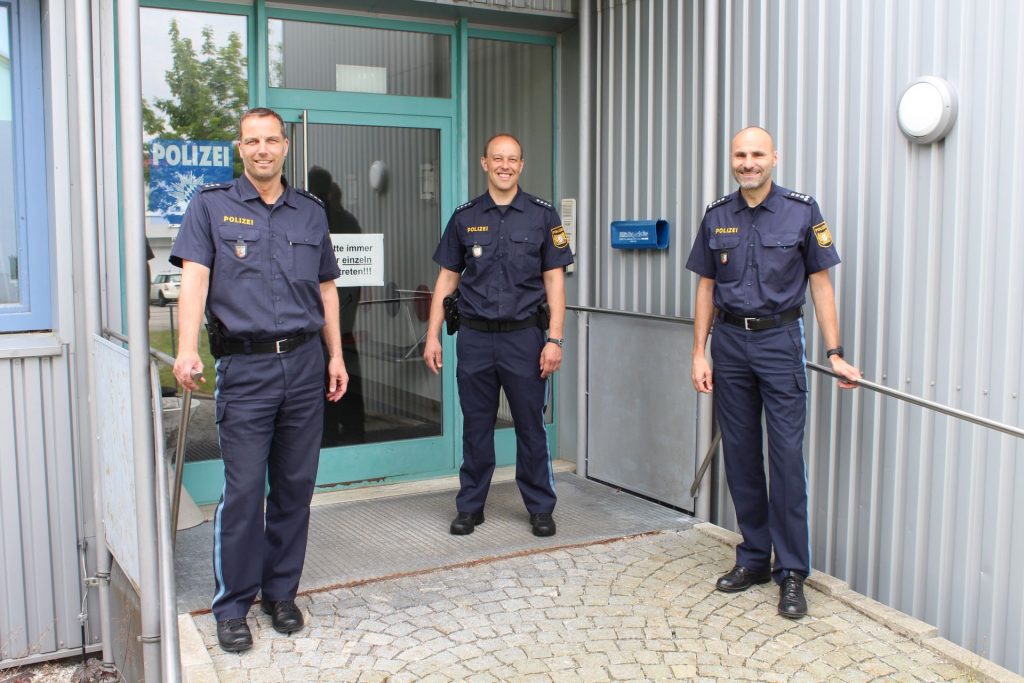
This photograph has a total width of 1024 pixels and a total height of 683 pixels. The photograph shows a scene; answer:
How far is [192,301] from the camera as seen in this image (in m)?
3.51

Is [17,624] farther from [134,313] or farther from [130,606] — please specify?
[134,313]

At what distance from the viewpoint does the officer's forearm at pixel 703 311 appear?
431cm

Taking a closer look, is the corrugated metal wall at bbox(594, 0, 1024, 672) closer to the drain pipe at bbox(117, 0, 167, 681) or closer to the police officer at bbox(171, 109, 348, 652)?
the police officer at bbox(171, 109, 348, 652)

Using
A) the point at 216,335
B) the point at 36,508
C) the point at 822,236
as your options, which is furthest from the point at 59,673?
the point at 822,236

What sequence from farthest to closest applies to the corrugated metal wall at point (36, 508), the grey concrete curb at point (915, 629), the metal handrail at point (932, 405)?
the corrugated metal wall at point (36, 508) < the grey concrete curb at point (915, 629) < the metal handrail at point (932, 405)

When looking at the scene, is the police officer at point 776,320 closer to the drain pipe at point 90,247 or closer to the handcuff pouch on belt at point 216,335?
the handcuff pouch on belt at point 216,335

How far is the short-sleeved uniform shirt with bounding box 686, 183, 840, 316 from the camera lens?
3.94 metres

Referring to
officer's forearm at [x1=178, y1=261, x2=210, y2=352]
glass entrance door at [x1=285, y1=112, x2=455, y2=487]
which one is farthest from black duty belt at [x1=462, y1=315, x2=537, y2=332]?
officer's forearm at [x1=178, y1=261, x2=210, y2=352]

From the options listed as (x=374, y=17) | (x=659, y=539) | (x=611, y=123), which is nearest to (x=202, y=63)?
(x=374, y=17)

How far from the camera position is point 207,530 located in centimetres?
500

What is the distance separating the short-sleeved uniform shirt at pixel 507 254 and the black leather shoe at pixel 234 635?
5.90 feet

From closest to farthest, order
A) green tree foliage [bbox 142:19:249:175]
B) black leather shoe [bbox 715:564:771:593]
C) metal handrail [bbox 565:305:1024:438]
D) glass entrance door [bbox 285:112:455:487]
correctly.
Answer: metal handrail [bbox 565:305:1024:438] < black leather shoe [bbox 715:564:771:593] < green tree foliage [bbox 142:19:249:175] < glass entrance door [bbox 285:112:455:487]

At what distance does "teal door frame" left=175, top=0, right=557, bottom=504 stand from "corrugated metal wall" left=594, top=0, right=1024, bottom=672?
5.45ft

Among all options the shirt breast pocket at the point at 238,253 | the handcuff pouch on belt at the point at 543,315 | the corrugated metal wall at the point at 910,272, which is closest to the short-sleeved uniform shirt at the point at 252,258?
the shirt breast pocket at the point at 238,253
